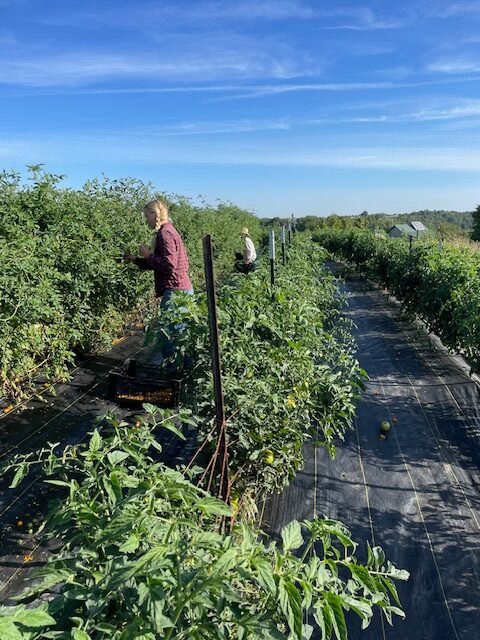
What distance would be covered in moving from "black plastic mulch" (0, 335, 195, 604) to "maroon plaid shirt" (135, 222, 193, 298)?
3.75 ft

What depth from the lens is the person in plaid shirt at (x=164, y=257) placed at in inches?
153

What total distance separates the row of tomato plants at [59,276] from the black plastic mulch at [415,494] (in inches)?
98.3

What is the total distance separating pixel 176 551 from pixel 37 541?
2.02 meters

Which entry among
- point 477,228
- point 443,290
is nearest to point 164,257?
point 443,290

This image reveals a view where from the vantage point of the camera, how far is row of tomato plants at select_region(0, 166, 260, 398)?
392 cm

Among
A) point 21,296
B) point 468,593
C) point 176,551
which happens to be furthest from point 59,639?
point 21,296

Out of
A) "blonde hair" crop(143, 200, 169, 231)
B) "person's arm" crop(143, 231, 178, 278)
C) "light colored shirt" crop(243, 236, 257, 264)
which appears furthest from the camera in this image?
"light colored shirt" crop(243, 236, 257, 264)

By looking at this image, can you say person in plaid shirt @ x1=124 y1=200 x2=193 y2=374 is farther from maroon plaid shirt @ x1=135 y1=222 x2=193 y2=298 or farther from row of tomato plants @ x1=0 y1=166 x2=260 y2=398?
row of tomato plants @ x1=0 y1=166 x2=260 y2=398

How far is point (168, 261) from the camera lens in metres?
3.90

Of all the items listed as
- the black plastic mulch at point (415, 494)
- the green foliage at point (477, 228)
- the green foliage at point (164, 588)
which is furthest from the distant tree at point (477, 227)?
the green foliage at point (164, 588)

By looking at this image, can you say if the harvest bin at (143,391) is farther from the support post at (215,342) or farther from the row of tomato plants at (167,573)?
the row of tomato plants at (167,573)

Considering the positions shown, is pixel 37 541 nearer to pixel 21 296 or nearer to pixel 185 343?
pixel 185 343

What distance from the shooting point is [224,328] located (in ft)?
9.13

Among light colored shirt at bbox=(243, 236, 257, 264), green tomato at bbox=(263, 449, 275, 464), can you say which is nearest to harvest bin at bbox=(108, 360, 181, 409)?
green tomato at bbox=(263, 449, 275, 464)
